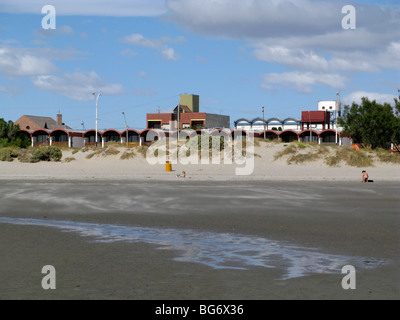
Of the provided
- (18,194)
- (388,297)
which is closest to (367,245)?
(388,297)

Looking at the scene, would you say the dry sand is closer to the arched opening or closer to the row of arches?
the row of arches

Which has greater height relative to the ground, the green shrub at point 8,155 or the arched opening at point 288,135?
the arched opening at point 288,135

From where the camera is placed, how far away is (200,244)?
11875 mm

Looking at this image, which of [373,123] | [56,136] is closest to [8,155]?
[373,123]

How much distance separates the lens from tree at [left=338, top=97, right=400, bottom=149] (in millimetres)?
69188

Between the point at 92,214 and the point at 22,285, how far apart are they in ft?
31.0

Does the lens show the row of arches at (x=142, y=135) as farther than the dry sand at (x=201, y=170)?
Yes

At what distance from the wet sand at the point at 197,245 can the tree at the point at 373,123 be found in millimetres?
48624

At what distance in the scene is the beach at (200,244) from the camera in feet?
26.5

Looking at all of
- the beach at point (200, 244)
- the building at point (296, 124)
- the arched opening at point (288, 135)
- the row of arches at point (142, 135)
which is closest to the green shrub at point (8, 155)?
the beach at point (200, 244)

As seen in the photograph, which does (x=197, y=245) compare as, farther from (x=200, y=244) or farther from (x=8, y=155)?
(x=8, y=155)

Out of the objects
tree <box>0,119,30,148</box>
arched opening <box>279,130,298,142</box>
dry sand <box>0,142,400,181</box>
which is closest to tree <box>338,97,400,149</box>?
dry sand <box>0,142,400,181</box>

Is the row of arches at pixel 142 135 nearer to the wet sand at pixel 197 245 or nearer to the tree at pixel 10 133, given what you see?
the tree at pixel 10 133
